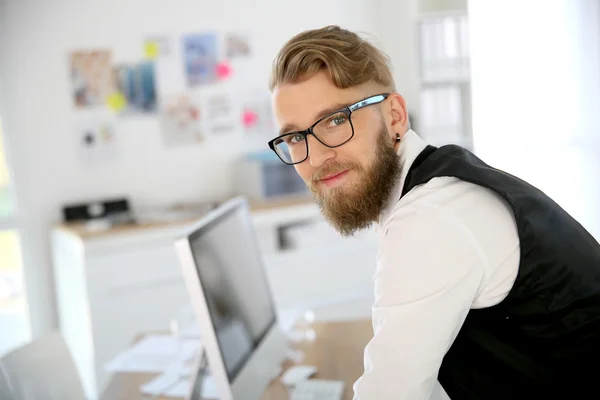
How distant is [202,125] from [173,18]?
0.63 metres

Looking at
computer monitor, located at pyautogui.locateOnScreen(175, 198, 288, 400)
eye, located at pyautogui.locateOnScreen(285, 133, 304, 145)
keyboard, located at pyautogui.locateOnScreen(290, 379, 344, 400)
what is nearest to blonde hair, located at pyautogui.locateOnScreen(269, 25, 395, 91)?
eye, located at pyautogui.locateOnScreen(285, 133, 304, 145)

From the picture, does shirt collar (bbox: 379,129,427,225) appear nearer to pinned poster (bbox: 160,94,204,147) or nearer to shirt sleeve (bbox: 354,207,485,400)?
shirt sleeve (bbox: 354,207,485,400)

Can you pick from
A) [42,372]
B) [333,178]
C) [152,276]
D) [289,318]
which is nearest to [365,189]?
[333,178]

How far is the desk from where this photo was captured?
1620 mm

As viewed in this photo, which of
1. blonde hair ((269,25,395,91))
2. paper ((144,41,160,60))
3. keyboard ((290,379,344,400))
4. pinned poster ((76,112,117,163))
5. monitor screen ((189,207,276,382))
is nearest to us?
blonde hair ((269,25,395,91))

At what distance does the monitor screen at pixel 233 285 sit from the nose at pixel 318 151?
32 centimetres

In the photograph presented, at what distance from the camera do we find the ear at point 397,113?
1321 millimetres

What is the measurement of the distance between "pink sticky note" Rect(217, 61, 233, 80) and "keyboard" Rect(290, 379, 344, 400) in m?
2.47

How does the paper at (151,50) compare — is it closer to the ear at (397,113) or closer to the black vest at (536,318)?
the ear at (397,113)

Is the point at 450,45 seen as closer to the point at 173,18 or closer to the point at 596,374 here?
the point at 173,18

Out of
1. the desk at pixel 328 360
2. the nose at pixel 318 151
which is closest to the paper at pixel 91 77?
the desk at pixel 328 360

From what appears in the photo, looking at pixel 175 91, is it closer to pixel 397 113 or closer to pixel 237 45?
pixel 237 45

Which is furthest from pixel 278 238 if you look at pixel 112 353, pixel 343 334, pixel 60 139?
pixel 343 334

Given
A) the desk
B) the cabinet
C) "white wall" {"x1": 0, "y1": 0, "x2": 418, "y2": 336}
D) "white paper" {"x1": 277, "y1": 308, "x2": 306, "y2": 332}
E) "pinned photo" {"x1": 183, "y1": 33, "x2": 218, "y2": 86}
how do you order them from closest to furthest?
1. the desk
2. "white paper" {"x1": 277, "y1": 308, "x2": 306, "y2": 332}
3. the cabinet
4. "white wall" {"x1": 0, "y1": 0, "x2": 418, "y2": 336}
5. "pinned photo" {"x1": 183, "y1": 33, "x2": 218, "y2": 86}
